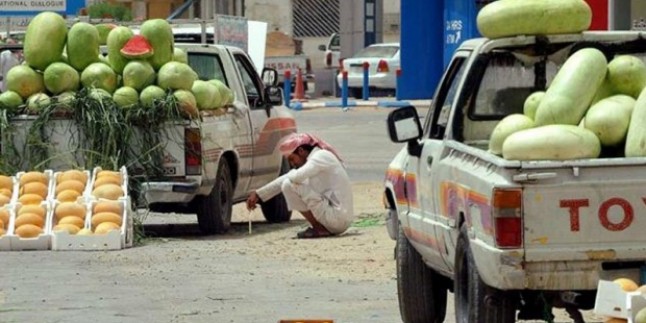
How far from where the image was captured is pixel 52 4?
3603cm

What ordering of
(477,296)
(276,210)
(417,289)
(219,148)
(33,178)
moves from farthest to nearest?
(276,210) → (219,148) → (33,178) → (417,289) → (477,296)

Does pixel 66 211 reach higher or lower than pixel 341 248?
higher

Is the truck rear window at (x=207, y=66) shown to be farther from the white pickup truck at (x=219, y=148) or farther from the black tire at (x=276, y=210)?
the black tire at (x=276, y=210)

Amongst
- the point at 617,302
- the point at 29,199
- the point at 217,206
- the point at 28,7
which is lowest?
the point at 217,206

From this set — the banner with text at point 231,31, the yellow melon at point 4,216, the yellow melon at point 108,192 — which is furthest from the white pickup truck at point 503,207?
the banner with text at point 231,31

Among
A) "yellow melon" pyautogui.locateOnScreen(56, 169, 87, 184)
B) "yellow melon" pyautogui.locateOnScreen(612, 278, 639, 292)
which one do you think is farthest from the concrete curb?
"yellow melon" pyautogui.locateOnScreen(612, 278, 639, 292)

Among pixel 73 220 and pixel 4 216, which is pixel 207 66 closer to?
pixel 73 220

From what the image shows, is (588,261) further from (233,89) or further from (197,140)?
(233,89)

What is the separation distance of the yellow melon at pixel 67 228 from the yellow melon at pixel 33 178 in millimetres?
733

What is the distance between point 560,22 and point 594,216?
1.62 meters

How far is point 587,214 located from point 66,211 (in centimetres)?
790

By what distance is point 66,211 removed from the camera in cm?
1548

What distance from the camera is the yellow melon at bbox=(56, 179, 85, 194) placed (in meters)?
15.8

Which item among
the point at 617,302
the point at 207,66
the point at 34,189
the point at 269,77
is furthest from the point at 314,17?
the point at 617,302
